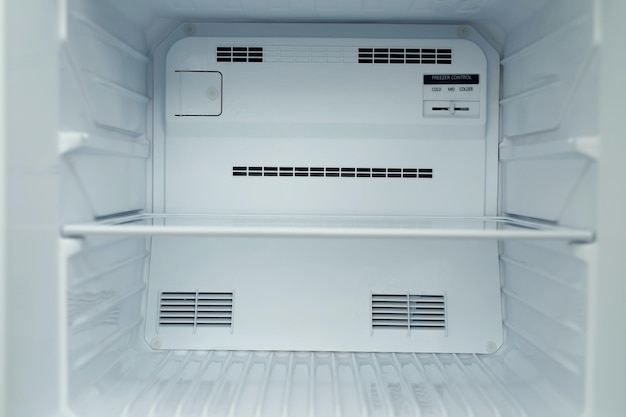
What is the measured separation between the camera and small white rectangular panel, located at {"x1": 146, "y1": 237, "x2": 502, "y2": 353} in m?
1.72

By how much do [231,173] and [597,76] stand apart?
1160mm

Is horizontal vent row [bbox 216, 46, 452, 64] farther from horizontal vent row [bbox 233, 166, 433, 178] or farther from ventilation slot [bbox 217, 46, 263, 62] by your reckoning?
horizontal vent row [bbox 233, 166, 433, 178]

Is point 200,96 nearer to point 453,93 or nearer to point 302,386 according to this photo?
point 453,93

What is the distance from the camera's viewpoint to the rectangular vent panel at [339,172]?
177cm

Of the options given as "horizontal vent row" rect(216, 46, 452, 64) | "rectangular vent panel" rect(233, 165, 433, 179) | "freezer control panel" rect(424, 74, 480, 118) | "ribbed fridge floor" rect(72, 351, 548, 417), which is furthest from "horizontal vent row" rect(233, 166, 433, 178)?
"ribbed fridge floor" rect(72, 351, 548, 417)

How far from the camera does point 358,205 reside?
5.80 ft

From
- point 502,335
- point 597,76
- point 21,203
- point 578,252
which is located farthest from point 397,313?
point 21,203

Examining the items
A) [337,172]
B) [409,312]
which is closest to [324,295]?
[409,312]

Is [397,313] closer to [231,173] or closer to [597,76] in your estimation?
[231,173]

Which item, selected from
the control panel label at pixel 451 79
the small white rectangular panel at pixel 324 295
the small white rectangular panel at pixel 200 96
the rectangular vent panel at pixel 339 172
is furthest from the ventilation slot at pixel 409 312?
the small white rectangular panel at pixel 200 96

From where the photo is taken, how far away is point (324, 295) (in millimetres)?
1743

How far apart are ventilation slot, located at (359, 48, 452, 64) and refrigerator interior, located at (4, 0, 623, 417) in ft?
0.35

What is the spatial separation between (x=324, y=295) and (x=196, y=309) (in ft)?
1.49

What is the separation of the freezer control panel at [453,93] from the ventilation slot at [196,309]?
99 cm
